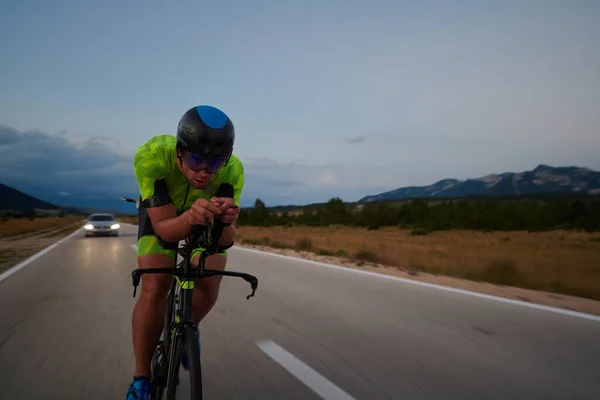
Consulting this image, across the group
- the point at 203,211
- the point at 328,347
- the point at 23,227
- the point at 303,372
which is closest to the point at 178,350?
the point at 203,211

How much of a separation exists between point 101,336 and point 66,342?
34cm

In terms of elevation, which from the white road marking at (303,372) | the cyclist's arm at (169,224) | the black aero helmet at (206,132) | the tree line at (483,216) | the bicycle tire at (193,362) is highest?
the tree line at (483,216)

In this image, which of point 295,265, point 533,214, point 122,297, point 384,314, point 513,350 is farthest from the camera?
point 533,214

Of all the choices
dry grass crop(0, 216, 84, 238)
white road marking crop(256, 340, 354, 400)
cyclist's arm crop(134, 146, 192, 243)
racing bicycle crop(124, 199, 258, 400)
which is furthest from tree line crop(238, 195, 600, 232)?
racing bicycle crop(124, 199, 258, 400)

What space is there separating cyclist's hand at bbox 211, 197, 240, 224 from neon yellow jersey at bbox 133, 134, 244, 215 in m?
0.50

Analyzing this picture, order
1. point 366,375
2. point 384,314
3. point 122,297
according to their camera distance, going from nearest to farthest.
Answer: point 366,375, point 384,314, point 122,297

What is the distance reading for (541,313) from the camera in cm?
587

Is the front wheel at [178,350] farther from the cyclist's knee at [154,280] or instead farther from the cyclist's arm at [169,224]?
the cyclist's knee at [154,280]

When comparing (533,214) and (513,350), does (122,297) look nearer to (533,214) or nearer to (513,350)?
(513,350)

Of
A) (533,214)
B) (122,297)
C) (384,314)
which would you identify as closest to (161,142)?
(384,314)

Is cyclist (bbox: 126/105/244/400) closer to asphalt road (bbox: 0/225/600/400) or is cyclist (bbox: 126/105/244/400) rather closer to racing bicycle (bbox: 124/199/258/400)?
racing bicycle (bbox: 124/199/258/400)

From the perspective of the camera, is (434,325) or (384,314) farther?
(384,314)

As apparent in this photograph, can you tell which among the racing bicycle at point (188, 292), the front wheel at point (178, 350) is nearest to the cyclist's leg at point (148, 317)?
the racing bicycle at point (188, 292)

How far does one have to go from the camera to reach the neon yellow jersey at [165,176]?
Result: 8.01 ft
